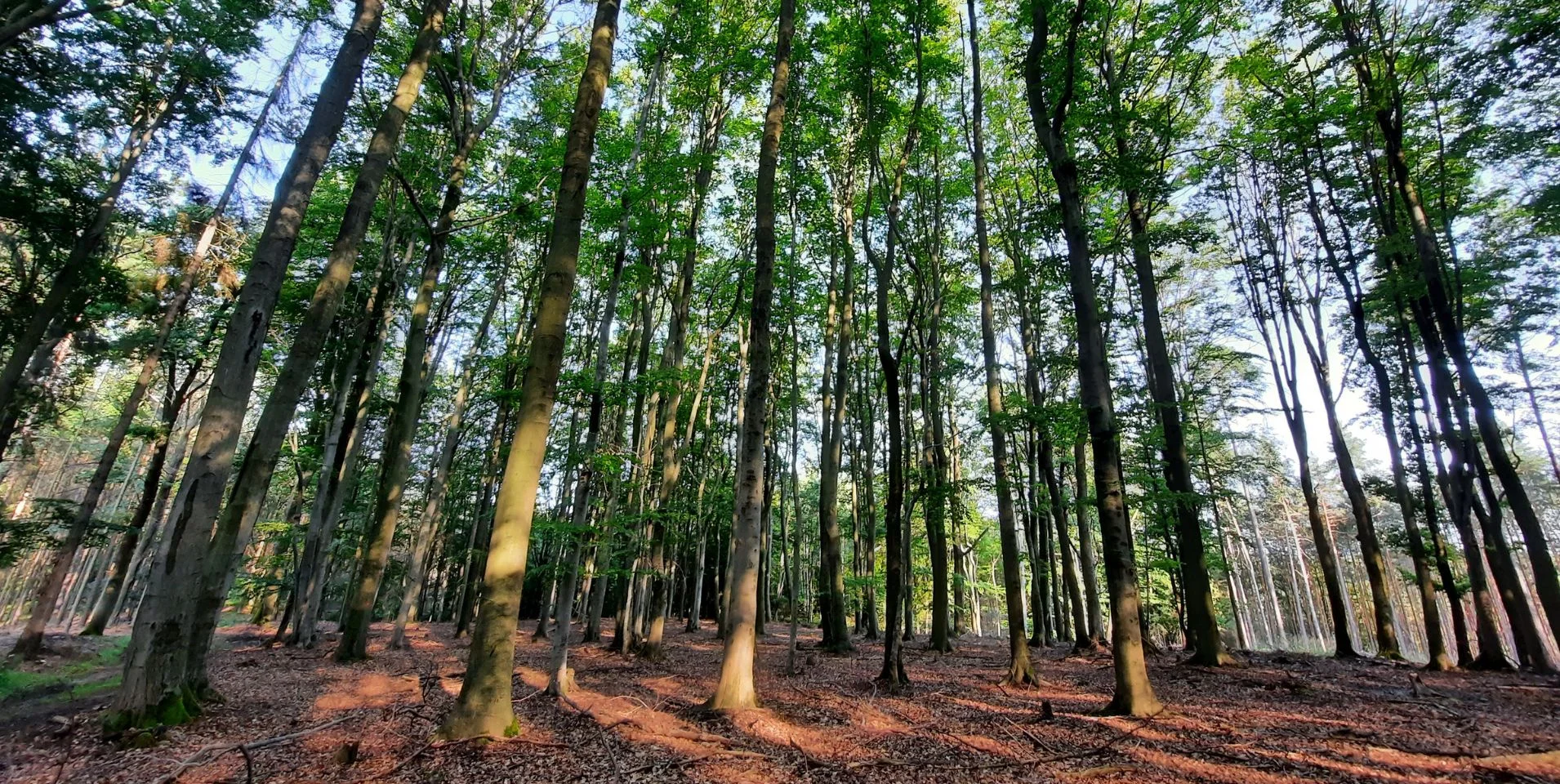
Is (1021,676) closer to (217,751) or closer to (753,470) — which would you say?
(753,470)

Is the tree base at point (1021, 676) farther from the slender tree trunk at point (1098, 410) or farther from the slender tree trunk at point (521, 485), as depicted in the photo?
the slender tree trunk at point (521, 485)

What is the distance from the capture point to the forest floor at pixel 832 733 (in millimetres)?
4680

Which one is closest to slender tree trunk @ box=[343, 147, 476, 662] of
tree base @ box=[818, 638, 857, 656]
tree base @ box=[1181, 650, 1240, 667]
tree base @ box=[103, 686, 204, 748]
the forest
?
the forest

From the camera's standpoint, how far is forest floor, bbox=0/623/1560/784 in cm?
468

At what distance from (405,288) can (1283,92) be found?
24.4 m

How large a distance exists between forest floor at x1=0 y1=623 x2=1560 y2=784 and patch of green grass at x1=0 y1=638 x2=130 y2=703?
6.5 inches

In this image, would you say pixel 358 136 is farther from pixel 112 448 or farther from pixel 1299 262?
pixel 1299 262

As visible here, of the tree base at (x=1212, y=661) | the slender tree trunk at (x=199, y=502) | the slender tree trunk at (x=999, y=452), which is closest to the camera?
the slender tree trunk at (x=199, y=502)

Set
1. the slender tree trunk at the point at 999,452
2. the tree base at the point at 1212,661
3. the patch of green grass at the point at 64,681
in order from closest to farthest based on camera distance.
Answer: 1. the patch of green grass at the point at 64,681
2. the slender tree trunk at the point at 999,452
3. the tree base at the point at 1212,661

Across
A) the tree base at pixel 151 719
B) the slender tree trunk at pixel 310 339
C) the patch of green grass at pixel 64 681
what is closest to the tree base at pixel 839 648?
the tree base at pixel 151 719

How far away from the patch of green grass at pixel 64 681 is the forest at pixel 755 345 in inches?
6.0

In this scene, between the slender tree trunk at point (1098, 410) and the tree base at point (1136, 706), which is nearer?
the tree base at point (1136, 706)

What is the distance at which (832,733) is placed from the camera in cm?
663

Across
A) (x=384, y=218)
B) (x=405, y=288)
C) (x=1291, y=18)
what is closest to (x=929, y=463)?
(x=1291, y=18)
